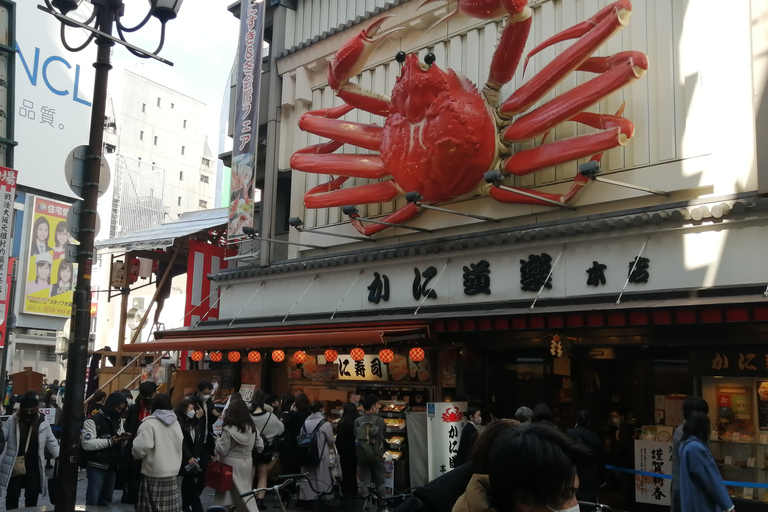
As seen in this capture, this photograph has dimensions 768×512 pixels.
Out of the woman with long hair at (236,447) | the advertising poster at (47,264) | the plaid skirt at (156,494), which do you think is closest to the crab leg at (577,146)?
the woman with long hair at (236,447)

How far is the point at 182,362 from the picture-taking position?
68.8 feet

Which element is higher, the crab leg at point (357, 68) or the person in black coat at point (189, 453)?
the crab leg at point (357, 68)

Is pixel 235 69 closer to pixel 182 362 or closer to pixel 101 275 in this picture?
pixel 182 362

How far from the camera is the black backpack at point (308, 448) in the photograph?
444 inches

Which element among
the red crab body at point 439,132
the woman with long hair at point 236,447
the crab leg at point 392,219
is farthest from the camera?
the crab leg at point 392,219

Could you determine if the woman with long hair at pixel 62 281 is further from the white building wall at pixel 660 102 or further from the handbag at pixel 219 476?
the handbag at pixel 219 476

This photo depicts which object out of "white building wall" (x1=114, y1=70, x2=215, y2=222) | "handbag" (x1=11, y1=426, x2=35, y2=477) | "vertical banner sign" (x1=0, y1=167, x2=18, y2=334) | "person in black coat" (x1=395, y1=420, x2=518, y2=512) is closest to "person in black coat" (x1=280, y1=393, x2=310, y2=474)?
"handbag" (x1=11, y1=426, x2=35, y2=477)

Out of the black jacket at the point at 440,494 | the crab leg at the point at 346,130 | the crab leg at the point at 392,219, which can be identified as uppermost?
the crab leg at the point at 346,130

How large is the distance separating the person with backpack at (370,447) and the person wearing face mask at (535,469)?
875cm

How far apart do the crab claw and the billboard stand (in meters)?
4.65

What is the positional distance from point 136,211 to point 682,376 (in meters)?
51.6

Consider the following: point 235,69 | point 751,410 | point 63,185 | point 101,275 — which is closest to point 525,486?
point 751,410

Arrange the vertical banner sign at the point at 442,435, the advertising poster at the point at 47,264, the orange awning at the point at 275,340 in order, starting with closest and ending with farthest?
the vertical banner sign at the point at 442,435, the orange awning at the point at 275,340, the advertising poster at the point at 47,264

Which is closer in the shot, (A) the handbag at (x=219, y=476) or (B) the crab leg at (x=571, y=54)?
(A) the handbag at (x=219, y=476)
